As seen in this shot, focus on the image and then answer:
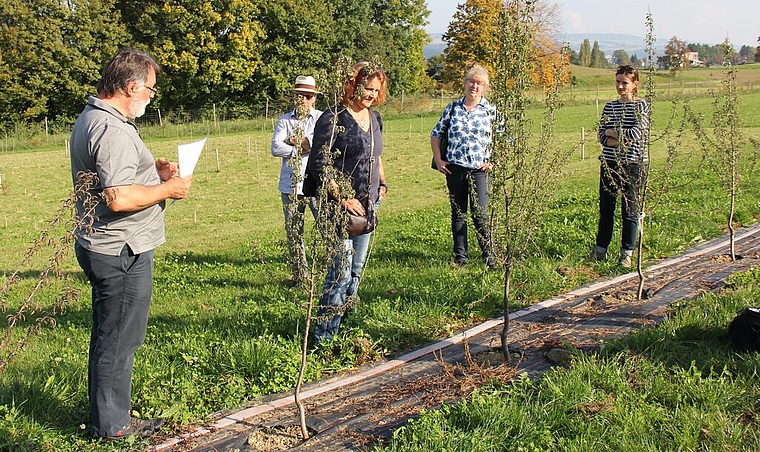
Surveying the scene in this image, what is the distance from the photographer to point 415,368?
15.5 feet

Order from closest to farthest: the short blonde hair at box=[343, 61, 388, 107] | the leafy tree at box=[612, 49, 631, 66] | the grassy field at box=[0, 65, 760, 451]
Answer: the grassy field at box=[0, 65, 760, 451], the short blonde hair at box=[343, 61, 388, 107], the leafy tree at box=[612, 49, 631, 66]

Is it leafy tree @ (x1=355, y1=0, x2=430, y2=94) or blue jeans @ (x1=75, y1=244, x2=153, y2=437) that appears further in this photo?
leafy tree @ (x1=355, y1=0, x2=430, y2=94)

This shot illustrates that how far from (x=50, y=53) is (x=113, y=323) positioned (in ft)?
151

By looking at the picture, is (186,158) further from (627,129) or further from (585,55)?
(585,55)

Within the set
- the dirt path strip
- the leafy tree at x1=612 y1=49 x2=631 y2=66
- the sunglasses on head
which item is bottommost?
the dirt path strip

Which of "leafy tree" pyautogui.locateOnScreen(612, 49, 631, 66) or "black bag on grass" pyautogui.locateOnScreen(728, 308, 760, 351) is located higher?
"leafy tree" pyautogui.locateOnScreen(612, 49, 631, 66)

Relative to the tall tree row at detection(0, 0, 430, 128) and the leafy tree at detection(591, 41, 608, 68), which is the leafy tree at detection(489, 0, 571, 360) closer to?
the tall tree row at detection(0, 0, 430, 128)

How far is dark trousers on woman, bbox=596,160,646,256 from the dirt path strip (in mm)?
538

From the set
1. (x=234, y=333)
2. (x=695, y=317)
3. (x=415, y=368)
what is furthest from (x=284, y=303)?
(x=695, y=317)

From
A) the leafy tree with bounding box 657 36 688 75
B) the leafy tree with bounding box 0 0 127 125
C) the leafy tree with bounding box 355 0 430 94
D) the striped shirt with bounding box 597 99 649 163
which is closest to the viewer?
the striped shirt with bounding box 597 99 649 163

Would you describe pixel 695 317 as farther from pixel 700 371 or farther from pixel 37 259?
pixel 37 259

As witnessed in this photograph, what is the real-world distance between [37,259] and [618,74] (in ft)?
28.6

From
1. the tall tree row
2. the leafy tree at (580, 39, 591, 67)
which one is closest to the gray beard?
the tall tree row

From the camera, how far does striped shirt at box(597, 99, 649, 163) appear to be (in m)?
6.21
